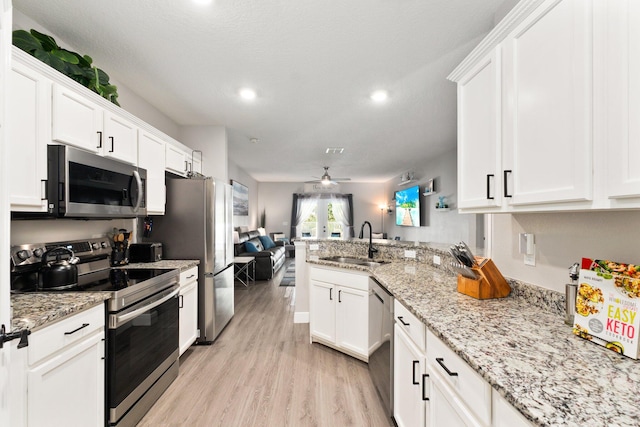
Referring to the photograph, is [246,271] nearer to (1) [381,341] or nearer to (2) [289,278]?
(2) [289,278]

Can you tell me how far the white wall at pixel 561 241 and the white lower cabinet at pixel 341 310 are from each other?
1089mm

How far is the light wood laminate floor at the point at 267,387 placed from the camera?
74.5 inches

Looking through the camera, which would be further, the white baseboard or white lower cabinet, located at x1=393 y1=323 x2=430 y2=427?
the white baseboard

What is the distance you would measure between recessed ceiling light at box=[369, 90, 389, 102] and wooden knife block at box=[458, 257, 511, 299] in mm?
1964

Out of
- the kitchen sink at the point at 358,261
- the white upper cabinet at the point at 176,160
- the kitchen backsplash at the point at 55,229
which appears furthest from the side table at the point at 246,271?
the kitchen backsplash at the point at 55,229

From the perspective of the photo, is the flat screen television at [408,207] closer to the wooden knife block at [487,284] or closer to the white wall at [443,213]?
the white wall at [443,213]

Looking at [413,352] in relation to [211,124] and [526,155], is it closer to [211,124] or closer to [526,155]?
[526,155]

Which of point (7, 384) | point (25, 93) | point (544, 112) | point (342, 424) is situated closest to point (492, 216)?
point (544, 112)

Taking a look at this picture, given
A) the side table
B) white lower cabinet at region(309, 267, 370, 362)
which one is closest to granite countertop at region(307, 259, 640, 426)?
white lower cabinet at region(309, 267, 370, 362)

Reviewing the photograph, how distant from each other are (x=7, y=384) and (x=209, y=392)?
59.1 inches

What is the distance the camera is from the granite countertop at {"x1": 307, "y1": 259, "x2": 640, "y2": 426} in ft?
2.16

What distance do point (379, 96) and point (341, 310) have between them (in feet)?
7.13

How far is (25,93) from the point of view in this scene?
1461mm

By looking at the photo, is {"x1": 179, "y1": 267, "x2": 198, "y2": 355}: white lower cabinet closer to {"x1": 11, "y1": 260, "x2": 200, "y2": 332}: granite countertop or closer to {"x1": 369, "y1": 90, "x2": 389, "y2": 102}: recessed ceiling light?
{"x1": 11, "y1": 260, "x2": 200, "y2": 332}: granite countertop
